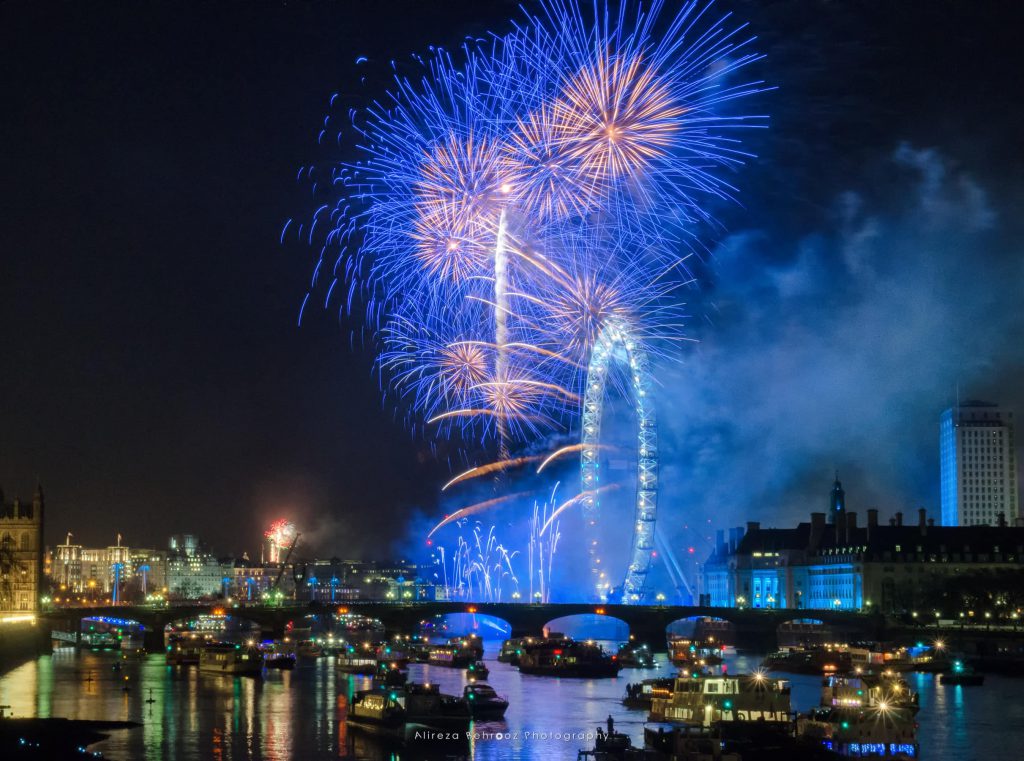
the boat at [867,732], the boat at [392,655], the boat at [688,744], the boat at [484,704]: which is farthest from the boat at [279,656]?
the boat at [867,732]

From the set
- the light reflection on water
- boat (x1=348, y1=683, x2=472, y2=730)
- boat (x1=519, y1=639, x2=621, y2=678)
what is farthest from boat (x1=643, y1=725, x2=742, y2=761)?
boat (x1=519, y1=639, x2=621, y2=678)

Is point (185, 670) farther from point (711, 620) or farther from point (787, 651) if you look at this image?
point (711, 620)

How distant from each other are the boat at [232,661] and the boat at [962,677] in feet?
160

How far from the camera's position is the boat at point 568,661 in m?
109

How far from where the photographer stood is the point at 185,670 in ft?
388

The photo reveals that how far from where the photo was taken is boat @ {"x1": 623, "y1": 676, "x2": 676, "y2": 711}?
77050 mm

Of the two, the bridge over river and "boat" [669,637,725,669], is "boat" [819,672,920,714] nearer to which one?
"boat" [669,637,725,669]

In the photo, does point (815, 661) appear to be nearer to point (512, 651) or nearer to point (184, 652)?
point (512, 651)

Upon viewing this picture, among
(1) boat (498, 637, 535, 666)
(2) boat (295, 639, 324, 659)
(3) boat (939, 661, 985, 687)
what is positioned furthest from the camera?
(2) boat (295, 639, 324, 659)

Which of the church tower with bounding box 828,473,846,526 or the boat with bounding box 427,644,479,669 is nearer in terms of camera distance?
the boat with bounding box 427,644,479,669

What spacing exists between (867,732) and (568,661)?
158ft

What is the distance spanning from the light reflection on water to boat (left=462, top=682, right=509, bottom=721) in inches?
37.4

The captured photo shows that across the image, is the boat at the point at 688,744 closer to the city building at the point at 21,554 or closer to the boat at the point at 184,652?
the boat at the point at 184,652

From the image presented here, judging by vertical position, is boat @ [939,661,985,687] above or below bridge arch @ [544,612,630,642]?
above
